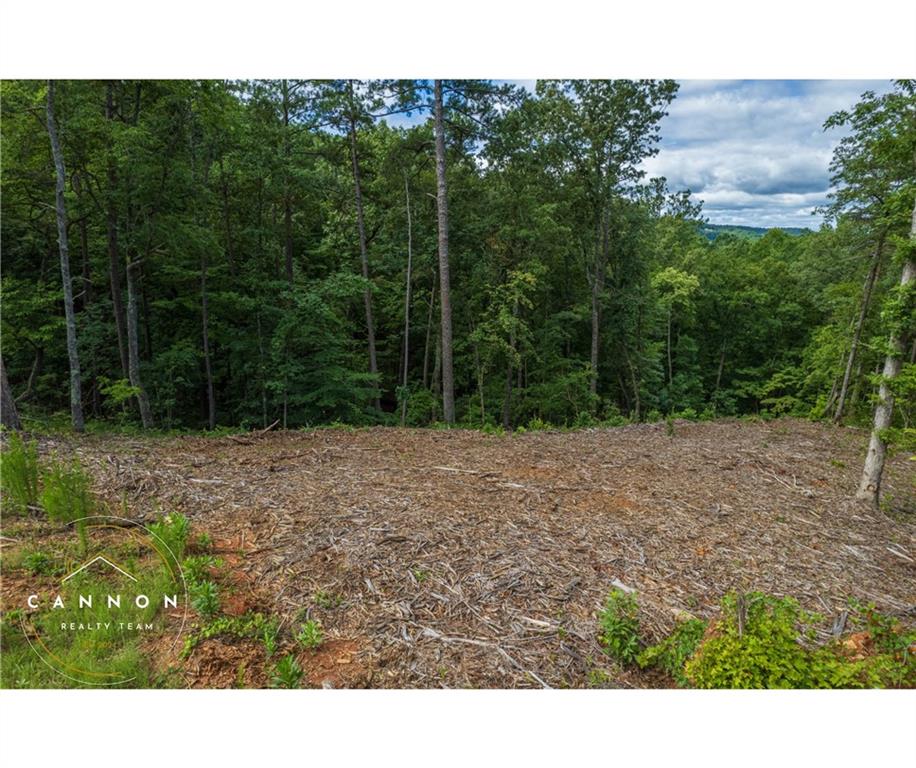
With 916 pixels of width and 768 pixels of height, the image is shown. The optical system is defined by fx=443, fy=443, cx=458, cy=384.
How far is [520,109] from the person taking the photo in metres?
8.81

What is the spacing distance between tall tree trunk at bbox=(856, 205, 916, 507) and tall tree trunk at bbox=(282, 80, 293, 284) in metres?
10.8

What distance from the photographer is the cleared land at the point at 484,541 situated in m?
2.41

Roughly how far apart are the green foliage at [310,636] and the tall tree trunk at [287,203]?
9.75 metres

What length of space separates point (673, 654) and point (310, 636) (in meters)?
1.98

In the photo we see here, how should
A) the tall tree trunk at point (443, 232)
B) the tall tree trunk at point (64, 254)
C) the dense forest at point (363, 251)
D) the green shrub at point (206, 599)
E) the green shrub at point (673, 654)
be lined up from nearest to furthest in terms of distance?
the green shrub at point (673, 654) < the green shrub at point (206, 599) < the tall tree trunk at point (64, 254) < the dense forest at point (363, 251) < the tall tree trunk at point (443, 232)

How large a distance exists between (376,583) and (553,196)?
1246 cm

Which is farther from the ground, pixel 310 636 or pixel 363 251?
pixel 363 251

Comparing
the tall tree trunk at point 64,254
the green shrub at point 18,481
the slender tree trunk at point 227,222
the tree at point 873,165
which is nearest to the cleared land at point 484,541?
the green shrub at point 18,481

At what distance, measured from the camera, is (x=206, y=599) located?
8.21ft

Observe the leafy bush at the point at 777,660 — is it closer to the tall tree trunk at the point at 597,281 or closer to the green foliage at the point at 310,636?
the green foliage at the point at 310,636

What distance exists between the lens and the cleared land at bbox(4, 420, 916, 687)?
7.91 feet

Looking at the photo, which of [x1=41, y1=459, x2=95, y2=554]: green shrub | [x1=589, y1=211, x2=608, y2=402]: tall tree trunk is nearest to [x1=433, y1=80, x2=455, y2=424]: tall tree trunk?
[x1=589, y1=211, x2=608, y2=402]: tall tree trunk

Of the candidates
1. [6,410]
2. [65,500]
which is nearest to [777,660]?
[65,500]

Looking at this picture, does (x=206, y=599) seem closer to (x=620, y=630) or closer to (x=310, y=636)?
(x=310, y=636)
